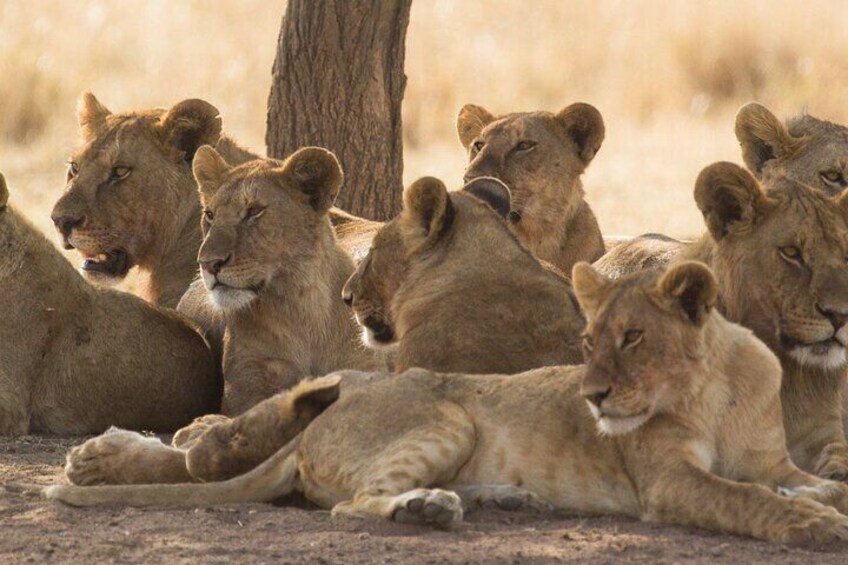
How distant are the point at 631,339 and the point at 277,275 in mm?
2334

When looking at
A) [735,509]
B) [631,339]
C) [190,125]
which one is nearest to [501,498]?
[631,339]

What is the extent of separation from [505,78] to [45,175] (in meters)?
5.77

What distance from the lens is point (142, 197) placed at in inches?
369

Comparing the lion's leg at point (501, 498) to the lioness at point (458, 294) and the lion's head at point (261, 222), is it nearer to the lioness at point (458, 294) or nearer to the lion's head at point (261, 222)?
the lioness at point (458, 294)

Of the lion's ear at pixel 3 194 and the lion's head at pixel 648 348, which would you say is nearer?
the lion's head at pixel 648 348

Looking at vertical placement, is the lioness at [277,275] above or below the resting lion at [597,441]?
above

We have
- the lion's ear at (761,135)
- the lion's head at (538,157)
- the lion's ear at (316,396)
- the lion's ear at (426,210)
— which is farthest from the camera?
the lion's head at (538,157)

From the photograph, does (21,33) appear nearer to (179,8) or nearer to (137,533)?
(179,8)

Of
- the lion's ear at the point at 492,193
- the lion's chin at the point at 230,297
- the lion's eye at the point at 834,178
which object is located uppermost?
the lion's eye at the point at 834,178

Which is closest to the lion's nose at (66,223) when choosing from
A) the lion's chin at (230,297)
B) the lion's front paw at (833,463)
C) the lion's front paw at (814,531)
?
the lion's chin at (230,297)

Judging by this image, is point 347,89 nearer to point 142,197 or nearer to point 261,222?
point 142,197

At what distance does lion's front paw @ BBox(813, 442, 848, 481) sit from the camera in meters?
6.89

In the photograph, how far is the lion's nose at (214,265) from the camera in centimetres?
793

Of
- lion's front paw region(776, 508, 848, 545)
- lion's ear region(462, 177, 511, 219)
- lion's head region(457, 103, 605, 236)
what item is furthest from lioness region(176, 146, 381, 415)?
lion's front paw region(776, 508, 848, 545)
